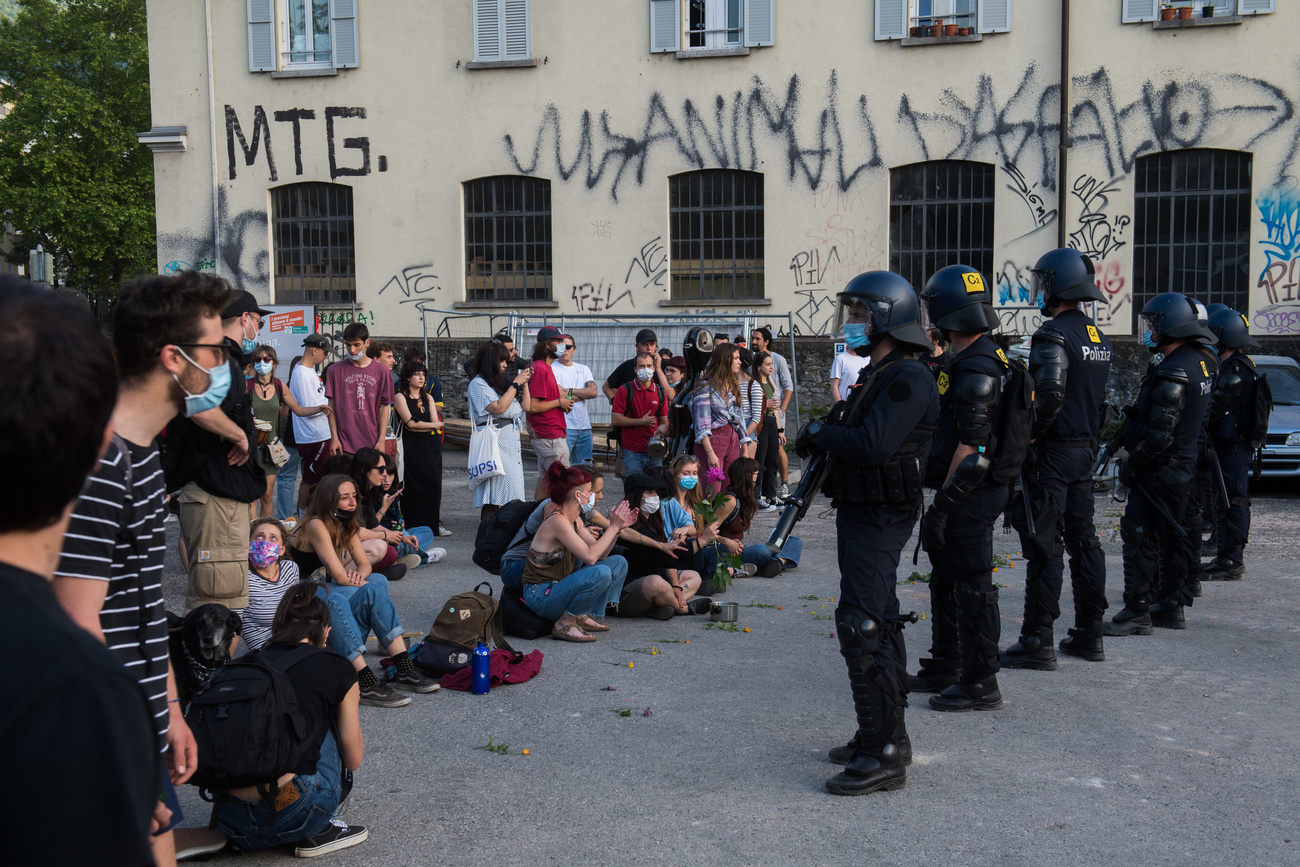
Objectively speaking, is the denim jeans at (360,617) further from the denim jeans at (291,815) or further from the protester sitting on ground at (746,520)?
the protester sitting on ground at (746,520)

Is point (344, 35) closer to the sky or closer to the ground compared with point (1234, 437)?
closer to the sky

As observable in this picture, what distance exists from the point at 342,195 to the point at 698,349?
11588mm

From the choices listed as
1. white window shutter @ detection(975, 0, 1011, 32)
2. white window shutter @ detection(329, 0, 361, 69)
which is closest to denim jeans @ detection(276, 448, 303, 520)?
white window shutter @ detection(329, 0, 361, 69)

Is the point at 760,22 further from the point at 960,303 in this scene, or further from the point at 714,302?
the point at 960,303

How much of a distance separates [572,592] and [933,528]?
2392mm

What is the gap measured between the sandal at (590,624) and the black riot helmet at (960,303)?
2819 millimetres

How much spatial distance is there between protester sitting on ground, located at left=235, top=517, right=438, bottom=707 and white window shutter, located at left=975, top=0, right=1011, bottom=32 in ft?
48.1

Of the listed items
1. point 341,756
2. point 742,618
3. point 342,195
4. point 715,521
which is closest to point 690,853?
point 341,756

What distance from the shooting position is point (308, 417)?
9.70 meters

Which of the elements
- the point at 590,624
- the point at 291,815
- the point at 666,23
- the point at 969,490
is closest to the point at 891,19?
Answer: the point at 666,23

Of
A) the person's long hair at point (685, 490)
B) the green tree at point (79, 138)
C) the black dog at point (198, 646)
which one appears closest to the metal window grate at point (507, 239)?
the person's long hair at point (685, 490)

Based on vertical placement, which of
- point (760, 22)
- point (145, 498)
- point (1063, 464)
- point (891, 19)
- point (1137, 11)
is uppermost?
point (760, 22)

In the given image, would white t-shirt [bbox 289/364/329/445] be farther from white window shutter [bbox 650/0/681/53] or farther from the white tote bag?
white window shutter [bbox 650/0/681/53]

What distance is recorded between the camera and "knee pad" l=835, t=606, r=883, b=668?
4.47m
